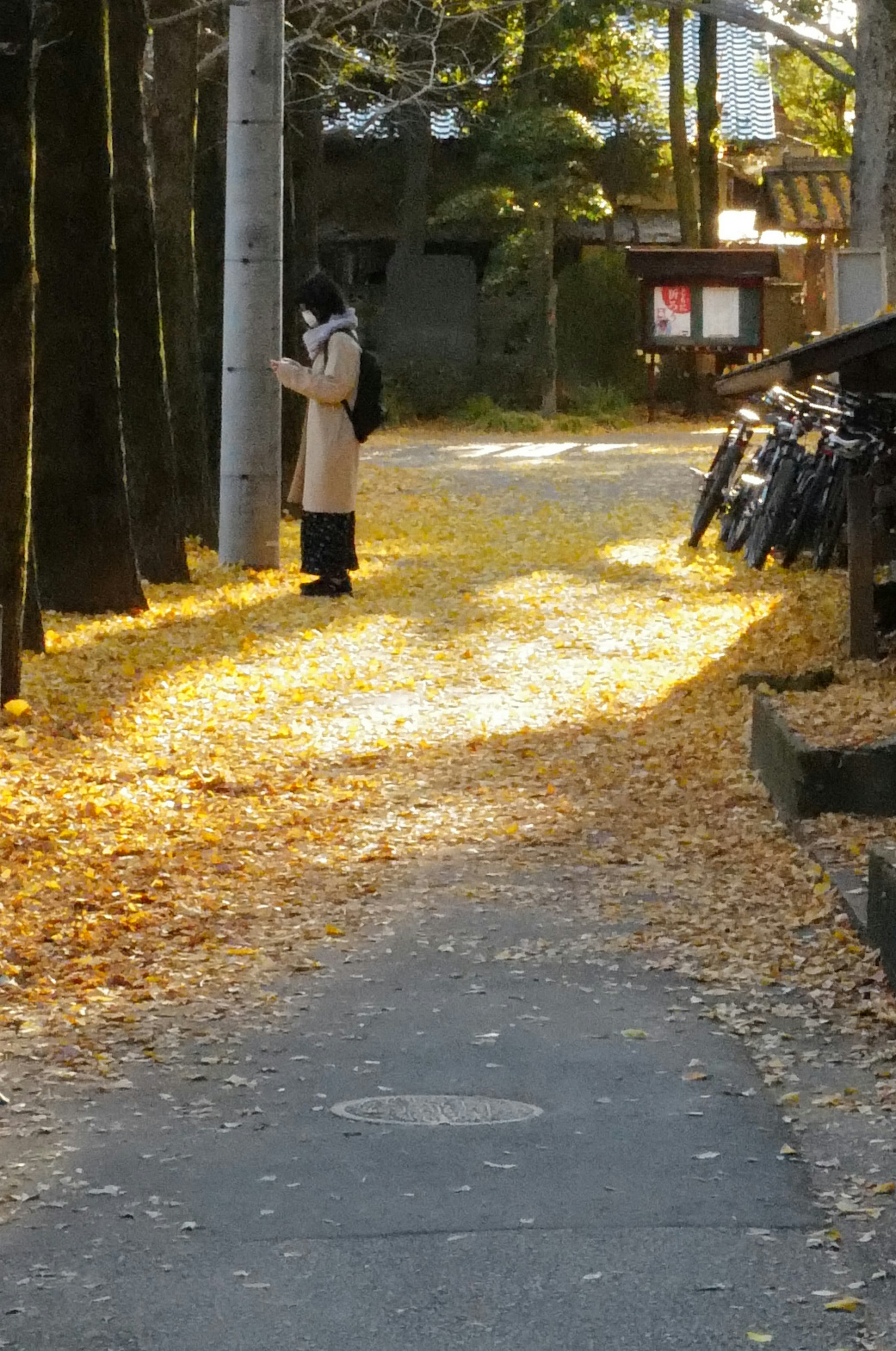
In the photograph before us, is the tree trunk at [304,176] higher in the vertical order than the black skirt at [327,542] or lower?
higher

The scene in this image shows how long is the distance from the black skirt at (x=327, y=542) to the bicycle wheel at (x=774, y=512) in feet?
12.2

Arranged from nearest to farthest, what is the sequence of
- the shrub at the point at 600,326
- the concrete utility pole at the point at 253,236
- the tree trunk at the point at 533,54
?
the concrete utility pole at the point at 253,236, the tree trunk at the point at 533,54, the shrub at the point at 600,326

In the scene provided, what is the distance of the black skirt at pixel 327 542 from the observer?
15.3 meters

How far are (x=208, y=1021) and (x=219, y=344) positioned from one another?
606 inches

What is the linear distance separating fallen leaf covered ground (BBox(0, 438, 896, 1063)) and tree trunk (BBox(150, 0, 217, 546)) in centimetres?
138

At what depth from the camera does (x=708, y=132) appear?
38875 millimetres

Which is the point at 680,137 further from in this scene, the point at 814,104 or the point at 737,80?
the point at 814,104

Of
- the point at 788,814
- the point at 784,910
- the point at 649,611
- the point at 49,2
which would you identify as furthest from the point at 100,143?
the point at 784,910

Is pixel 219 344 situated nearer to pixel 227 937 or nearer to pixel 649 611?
pixel 649 611

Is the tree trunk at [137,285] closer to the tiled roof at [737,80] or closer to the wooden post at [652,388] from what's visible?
the wooden post at [652,388]

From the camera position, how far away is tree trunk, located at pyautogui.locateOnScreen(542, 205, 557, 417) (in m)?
38.4

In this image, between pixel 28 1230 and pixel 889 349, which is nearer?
pixel 28 1230

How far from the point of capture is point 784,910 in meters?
7.31

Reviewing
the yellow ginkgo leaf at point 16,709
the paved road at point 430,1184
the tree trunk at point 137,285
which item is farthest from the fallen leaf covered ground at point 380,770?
the tree trunk at point 137,285
